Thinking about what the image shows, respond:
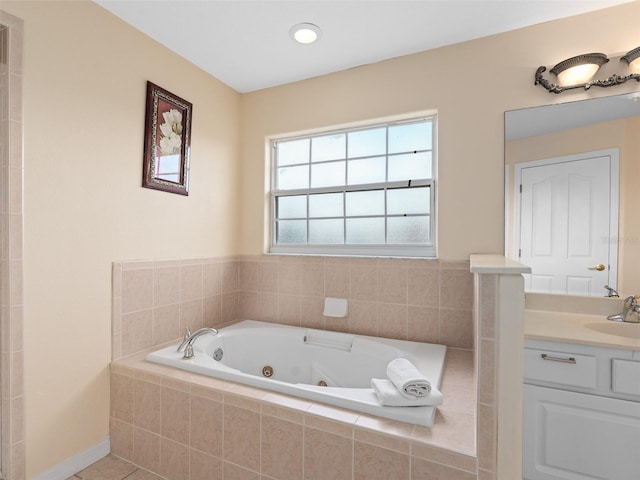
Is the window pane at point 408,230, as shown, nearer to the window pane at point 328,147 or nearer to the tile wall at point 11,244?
the window pane at point 328,147

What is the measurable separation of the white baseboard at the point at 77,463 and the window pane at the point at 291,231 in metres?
1.73

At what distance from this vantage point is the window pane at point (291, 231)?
2.67 meters

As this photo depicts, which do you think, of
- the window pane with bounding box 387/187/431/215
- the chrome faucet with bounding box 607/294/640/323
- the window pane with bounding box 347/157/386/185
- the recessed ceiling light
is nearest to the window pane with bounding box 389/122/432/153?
the window pane with bounding box 347/157/386/185

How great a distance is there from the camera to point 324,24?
Result: 1873mm

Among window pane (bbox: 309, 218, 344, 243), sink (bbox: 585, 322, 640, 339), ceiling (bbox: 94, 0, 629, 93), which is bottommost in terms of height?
sink (bbox: 585, 322, 640, 339)

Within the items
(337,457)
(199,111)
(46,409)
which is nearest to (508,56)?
(199,111)

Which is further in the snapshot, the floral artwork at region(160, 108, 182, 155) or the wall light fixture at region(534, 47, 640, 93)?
the floral artwork at region(160, 108, 182, 155)

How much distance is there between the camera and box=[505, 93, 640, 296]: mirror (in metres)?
1.66

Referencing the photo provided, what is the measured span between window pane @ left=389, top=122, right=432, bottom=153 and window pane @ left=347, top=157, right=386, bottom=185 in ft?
0.44

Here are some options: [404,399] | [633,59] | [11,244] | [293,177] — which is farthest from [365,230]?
[11,244]

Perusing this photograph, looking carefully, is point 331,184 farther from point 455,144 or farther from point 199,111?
point 199,111

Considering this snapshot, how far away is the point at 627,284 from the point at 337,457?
173 centimetres

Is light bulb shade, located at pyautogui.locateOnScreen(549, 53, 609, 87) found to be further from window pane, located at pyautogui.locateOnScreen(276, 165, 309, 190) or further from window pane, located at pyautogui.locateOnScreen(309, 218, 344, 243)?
window pane, located at pyautogui.locateOnScreen(276, 165, 309, 190)

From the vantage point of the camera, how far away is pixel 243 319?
107 inches
